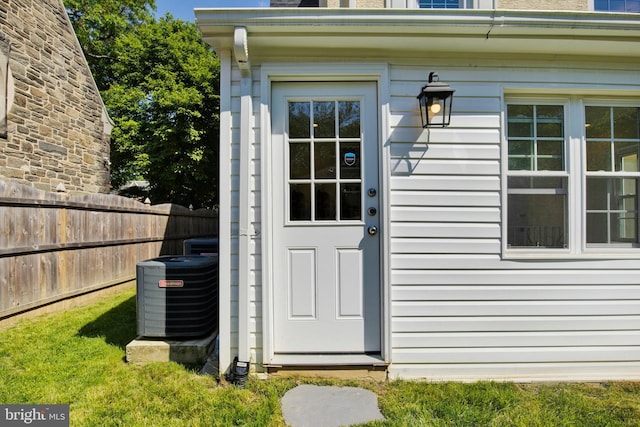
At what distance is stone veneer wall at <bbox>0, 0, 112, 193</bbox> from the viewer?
16.1 feet

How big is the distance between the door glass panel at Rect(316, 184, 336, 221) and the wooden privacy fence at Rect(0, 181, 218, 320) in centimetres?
324

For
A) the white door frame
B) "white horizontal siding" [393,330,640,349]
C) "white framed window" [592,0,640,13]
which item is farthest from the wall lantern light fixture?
"white framed window" [592,0,640,13]

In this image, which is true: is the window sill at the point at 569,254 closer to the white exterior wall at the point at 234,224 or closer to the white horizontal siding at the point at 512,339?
the white horizontal siding at the point at 512,339

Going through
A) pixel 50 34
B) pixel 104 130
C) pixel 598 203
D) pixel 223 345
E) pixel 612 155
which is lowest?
pixel 223 345

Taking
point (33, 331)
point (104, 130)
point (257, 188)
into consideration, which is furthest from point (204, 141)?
point (257, 188)

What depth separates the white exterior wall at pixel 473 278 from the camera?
246 centimetres

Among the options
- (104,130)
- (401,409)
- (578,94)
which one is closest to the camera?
(401,409)

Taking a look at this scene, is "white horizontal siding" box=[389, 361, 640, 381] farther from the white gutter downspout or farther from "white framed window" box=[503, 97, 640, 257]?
the white gutter downspout

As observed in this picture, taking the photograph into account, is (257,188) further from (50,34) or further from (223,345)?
Answer: (50,34)

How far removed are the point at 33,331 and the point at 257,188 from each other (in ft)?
9.20

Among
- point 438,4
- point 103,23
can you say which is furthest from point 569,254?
point 103,23

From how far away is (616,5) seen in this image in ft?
10.5

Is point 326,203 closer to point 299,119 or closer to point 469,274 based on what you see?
point 299,119

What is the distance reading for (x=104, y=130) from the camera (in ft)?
24.4
